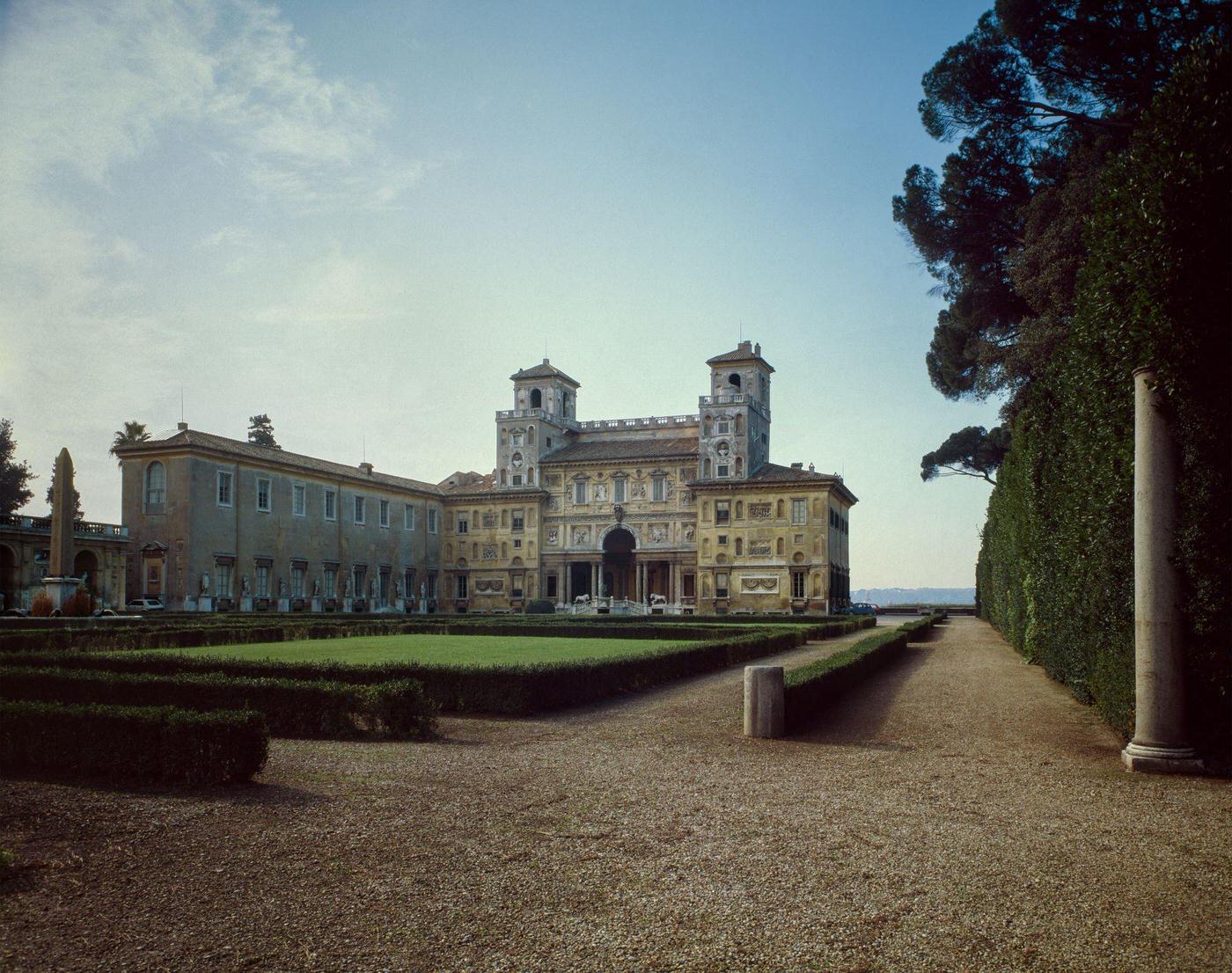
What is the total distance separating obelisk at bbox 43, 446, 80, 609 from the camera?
96.3 feet

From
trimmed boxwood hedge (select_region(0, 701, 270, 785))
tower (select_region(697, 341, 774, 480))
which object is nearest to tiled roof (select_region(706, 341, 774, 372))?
tower (select_region(697, 341, 774, 480))

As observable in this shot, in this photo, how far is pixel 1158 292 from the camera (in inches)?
327

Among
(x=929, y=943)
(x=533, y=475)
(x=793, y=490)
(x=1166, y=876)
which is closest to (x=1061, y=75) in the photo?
(x=1166, y=876)

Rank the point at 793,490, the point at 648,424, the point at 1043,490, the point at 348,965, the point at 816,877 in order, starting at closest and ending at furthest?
the point at 348,965 → the point at 816,877 → the point at 1043,490 → the point at 793,490 → the point at 648,424

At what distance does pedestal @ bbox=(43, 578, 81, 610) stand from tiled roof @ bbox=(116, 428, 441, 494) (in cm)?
1789

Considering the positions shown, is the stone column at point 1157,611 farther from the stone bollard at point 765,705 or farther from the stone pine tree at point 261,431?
the stone pine tree at point 261,431

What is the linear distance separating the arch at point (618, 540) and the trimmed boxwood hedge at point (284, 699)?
54450 mm

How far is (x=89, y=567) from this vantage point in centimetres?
4519

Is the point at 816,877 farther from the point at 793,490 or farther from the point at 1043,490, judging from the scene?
the point at 793,490

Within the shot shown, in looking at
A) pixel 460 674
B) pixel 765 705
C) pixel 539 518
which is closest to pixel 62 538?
pixel 460 674

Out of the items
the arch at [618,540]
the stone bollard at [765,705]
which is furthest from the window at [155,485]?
the stone bollard at [765,705]

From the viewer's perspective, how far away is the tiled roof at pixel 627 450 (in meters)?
65.6

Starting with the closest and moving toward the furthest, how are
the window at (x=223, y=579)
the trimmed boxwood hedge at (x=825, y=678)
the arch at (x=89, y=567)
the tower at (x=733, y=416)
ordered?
the trimmed boxwood hedge at (x=825, y=678) < the arch at (x=89, y=567) < the window at (x=223, y=579) < the tower at (x=733, y=416)

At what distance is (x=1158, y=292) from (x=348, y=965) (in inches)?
316
